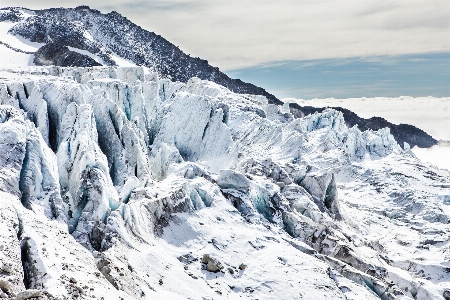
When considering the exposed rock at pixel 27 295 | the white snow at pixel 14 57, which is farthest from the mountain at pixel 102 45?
the exposed rock at pixel 27 295

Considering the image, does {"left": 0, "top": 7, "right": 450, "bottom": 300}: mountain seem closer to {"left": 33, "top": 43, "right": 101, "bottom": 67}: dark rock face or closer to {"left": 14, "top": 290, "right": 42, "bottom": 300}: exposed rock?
{"left": 14, "top": 290, "right": 42, "bottom": 300}: exposed rock

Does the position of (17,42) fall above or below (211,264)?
above

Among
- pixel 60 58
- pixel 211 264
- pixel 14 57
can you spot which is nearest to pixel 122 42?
pixel 60 58

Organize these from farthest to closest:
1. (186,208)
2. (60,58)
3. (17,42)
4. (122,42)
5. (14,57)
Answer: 1. (122,42)
2. (17,42)
3. (60,58)
4. (14,57)
5. (186,208)

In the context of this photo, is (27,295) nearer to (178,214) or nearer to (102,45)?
(178,214)

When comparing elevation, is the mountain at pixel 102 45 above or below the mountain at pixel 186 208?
above

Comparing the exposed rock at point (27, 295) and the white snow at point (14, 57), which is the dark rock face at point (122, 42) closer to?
the white snow at point (14, 57)
